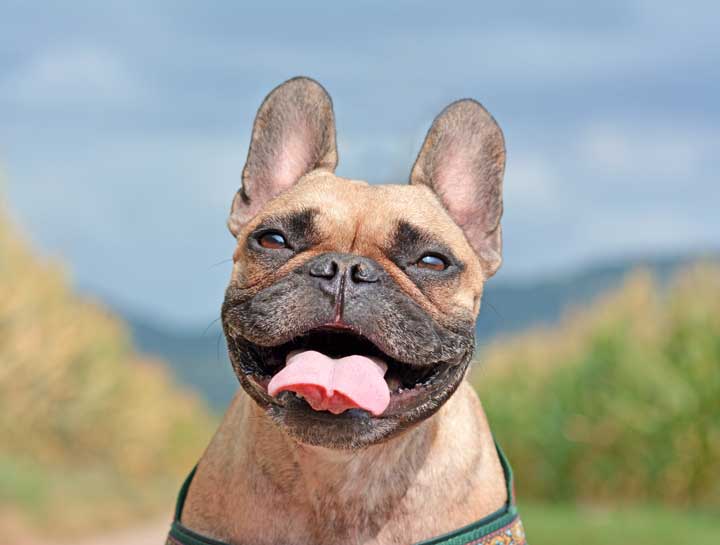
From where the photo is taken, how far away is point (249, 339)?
151 inches

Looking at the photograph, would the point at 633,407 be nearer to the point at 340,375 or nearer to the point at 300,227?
the point at 300,227

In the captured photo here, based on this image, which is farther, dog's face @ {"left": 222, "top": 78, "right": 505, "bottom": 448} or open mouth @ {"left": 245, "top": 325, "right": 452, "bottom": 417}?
dog's face @ {"left": 222, "top": 78, "right": 505, "bottom": 448}

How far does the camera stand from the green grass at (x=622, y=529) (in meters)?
10.9

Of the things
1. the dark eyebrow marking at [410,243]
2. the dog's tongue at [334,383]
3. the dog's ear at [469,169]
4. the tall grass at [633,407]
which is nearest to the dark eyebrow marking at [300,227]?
the dark eyebrow marking at [410,243]

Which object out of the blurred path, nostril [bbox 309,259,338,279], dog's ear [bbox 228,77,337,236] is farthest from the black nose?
the blurred path

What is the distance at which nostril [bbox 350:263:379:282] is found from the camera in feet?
12.2

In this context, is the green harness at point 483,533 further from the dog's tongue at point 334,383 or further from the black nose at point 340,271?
the black nose at point 340,271

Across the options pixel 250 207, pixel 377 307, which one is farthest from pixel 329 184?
pixel 377 307

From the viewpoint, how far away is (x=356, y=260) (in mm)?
3762

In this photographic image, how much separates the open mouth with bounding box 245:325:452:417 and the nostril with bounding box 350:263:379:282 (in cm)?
19

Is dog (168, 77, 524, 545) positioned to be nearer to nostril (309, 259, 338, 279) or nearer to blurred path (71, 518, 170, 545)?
nostril (309, 259, 338, 279)

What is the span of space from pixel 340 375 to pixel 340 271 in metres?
0.38

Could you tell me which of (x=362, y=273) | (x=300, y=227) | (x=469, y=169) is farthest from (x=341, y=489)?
(x=469, y=169)

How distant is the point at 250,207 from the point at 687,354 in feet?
41.0
